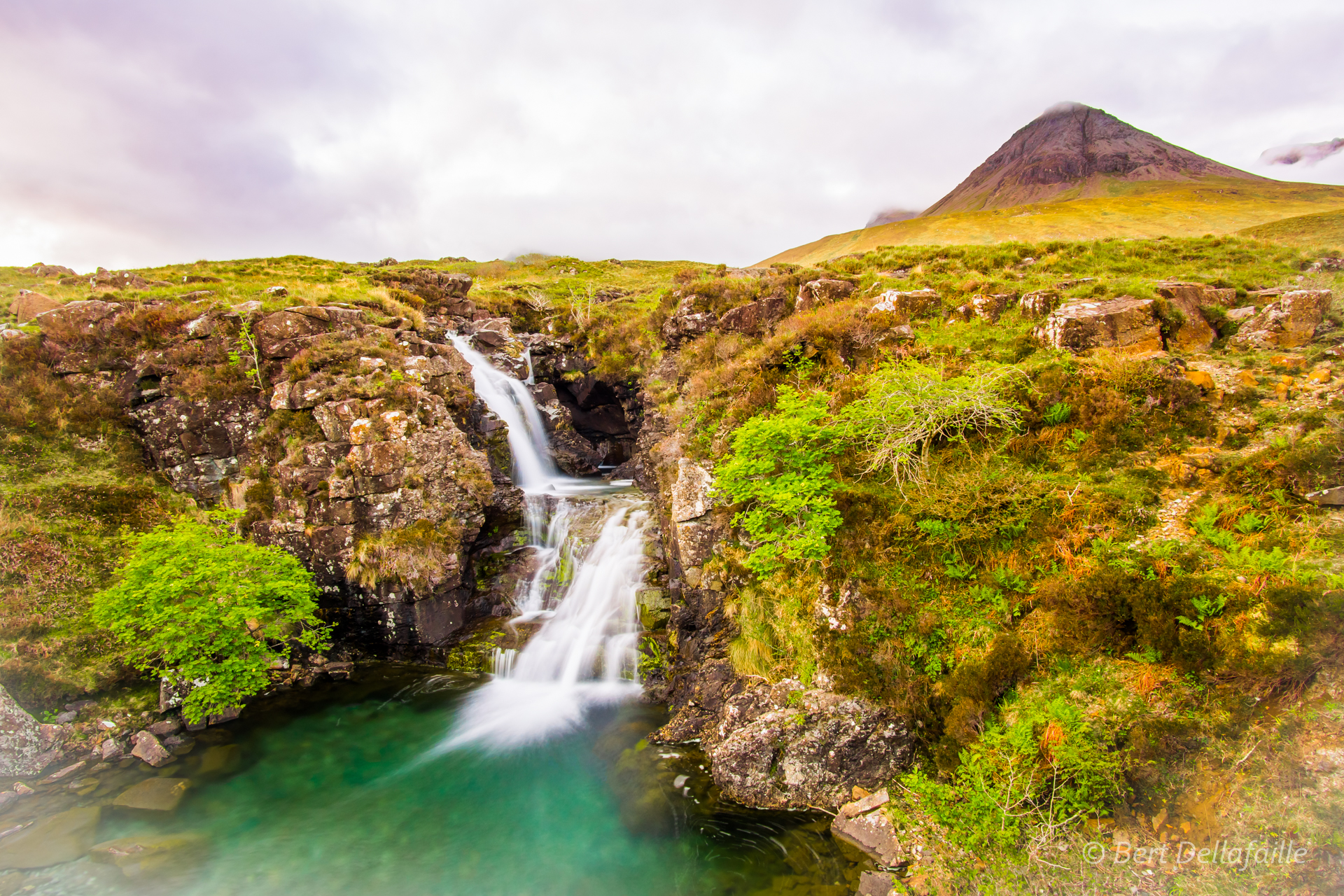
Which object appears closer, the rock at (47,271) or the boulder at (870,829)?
the boulder at (870,829)

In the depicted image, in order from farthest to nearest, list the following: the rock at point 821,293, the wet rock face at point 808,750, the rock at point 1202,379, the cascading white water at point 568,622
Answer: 1. the rock at point 821,293
2. the cascading white water at point 568,622
3. the rock at point 1202,379
4. the wet rock face at point 808,750

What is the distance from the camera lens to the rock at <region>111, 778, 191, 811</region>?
Answer: 970 cm

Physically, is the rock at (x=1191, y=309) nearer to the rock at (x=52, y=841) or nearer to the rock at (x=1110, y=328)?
the rock at (x=1110, y=328)

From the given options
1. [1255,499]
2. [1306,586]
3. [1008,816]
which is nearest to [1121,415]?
[1255,499]

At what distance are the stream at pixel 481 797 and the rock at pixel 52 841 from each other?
249 millimetres

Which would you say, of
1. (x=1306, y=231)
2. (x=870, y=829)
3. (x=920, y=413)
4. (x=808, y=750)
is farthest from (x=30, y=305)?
(x=1306, y=231)

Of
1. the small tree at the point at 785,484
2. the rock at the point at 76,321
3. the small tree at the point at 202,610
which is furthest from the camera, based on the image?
the rock at the point at 76,321

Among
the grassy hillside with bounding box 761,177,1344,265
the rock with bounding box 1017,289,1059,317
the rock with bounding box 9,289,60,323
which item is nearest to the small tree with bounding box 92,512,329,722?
the rock with bounding box 9,289,60,323

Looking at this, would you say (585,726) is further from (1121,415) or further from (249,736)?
(1121,415)

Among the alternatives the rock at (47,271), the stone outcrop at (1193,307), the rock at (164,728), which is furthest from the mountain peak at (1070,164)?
the rock at (47,271)

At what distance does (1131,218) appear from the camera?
99.5 feet

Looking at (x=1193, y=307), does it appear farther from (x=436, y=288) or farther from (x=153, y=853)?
(x=436, y=288)

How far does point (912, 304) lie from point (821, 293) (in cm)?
368

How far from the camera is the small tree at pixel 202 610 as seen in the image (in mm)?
10852
